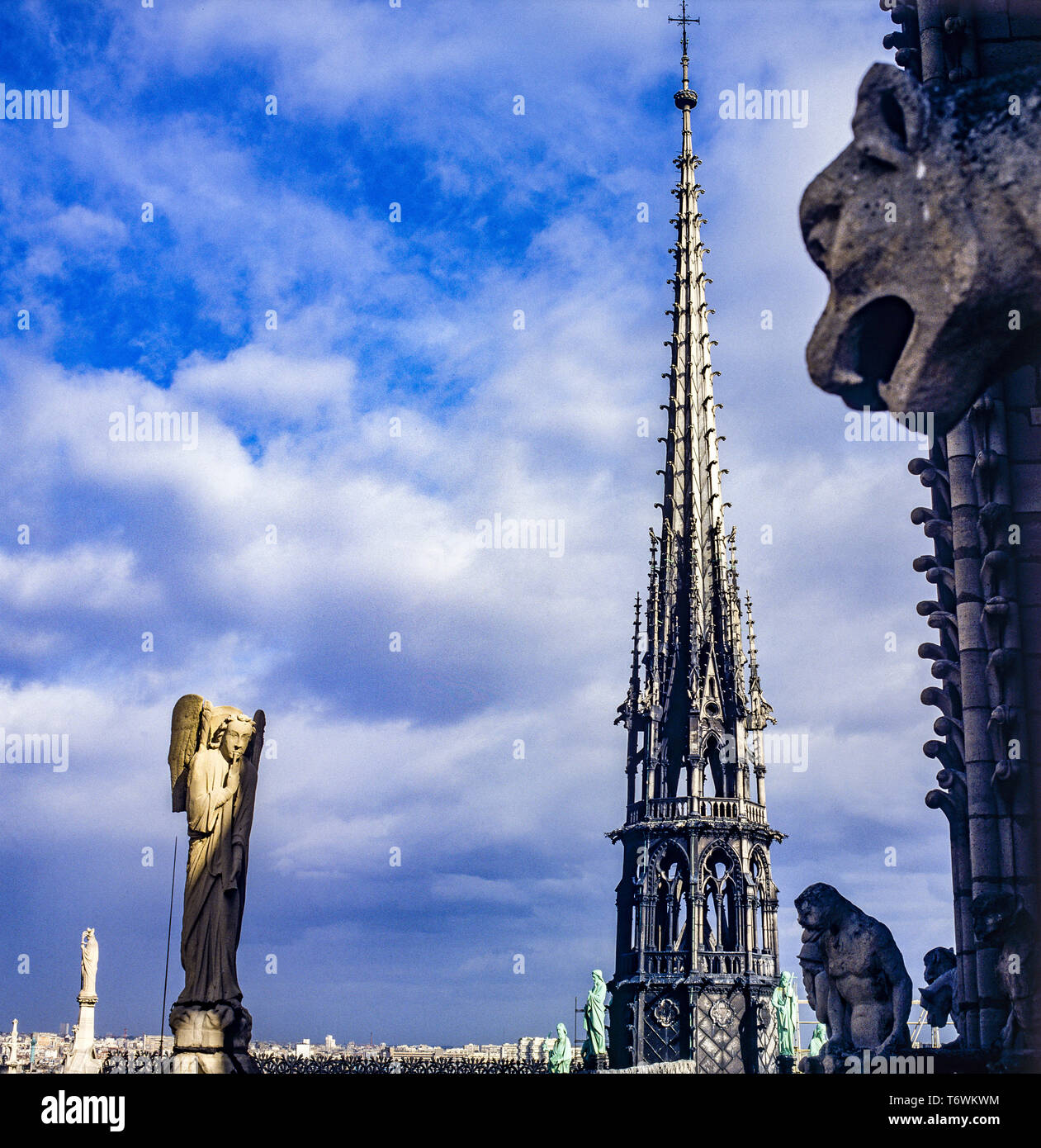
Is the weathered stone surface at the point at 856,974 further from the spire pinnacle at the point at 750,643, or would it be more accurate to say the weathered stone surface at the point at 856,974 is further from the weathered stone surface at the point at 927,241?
the spire pinnacle at the point at 750,643

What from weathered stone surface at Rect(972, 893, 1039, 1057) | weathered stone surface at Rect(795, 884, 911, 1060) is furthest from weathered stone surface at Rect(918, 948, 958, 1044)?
weathered stone surface at Rect(972, 893, 1039, 1057)

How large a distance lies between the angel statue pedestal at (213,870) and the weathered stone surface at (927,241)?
30.1 feet

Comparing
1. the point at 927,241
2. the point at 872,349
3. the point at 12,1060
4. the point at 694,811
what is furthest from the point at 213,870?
the point at 694,811

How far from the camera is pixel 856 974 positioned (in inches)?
593

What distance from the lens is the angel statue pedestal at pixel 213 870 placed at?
12172mm

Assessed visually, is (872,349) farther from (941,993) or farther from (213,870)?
(941,993)

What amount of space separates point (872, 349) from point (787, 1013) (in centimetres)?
3997

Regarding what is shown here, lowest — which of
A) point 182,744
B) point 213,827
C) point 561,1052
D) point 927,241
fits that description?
point 561,1052

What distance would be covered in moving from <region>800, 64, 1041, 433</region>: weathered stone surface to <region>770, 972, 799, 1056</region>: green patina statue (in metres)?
38.4

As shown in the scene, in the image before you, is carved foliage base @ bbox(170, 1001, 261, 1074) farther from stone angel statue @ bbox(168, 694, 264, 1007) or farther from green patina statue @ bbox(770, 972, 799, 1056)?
green patina statue @ bbox(770, 972, 799, 1056)

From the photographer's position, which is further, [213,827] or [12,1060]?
[12,1060]

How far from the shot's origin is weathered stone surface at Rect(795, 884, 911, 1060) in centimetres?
1486

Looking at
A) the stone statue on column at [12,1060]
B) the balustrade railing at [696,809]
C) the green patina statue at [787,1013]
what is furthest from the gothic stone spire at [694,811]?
the stone statue on column at [12,1060]

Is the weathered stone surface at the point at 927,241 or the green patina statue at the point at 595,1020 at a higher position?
the weathered stone surface at the point at 927,241
